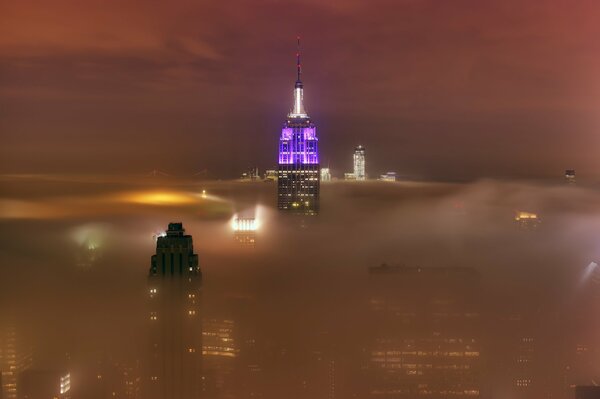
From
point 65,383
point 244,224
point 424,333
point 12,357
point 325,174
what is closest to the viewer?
point 65,383

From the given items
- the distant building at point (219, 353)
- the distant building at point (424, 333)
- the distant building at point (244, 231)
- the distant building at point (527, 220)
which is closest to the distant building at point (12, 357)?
the distant building at point (219, 353)

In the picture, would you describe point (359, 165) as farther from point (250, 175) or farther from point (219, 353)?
point (219, 353)

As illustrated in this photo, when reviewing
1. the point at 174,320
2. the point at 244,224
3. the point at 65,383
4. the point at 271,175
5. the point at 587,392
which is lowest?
the point at 587,392

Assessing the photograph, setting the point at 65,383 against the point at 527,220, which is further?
the point at 527,220

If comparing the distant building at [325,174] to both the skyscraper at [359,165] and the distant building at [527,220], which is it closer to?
the skyscraper at [359,165]

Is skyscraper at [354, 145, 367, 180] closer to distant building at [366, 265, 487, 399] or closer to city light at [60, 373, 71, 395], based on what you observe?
distant building at [366, 265, 487, 399]

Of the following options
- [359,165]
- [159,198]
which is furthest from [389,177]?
[159,198]
